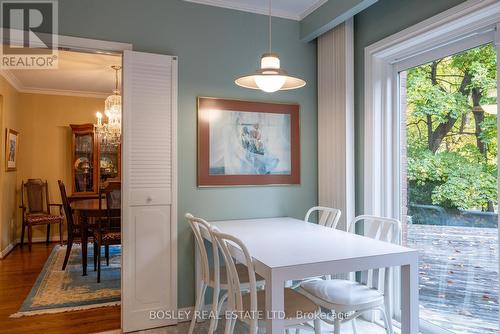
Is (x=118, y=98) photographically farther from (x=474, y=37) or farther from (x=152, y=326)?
(x=474, y=37)

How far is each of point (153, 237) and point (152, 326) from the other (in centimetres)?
69

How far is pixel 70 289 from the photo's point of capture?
352 centimetres

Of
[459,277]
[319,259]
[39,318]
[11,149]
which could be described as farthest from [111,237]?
[459,277]

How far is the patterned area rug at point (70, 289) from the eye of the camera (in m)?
3.10

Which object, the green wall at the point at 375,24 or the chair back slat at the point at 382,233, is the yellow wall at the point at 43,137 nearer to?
the green wall at the point at 375,24

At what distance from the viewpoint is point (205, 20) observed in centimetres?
295

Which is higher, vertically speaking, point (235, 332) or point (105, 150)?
point (105, 150)

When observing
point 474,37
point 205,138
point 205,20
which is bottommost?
point 205,138

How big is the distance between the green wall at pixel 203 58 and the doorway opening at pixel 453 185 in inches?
38.3

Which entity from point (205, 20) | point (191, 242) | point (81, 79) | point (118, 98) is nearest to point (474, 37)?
point (205, 20)

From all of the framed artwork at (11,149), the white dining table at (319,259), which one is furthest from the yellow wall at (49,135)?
the white dining table at (319,259)

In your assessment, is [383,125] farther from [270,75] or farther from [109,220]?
[109,220]

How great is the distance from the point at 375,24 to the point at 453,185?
4.59 ft

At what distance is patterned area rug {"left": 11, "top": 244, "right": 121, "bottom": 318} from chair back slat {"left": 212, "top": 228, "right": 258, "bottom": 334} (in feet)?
5.97
